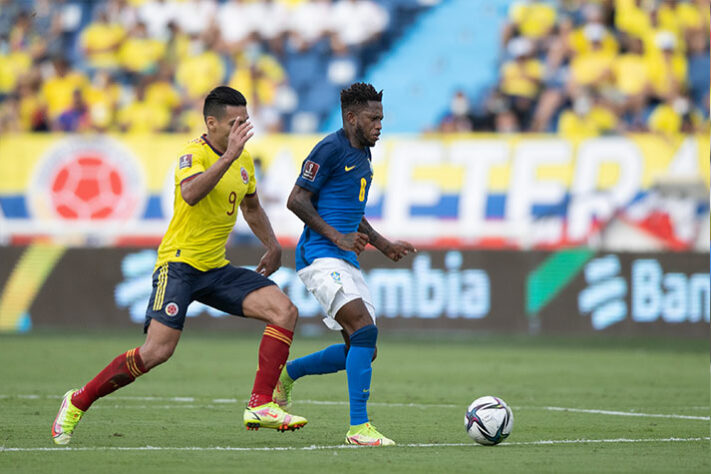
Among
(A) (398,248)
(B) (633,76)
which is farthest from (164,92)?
(A) (398,248)

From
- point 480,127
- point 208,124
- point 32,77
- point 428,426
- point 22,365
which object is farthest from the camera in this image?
Answer: point 32,77

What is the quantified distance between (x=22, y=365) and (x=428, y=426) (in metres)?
6.95

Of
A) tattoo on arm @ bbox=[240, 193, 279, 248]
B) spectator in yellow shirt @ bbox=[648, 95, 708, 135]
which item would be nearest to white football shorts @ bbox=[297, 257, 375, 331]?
tattoo on arm @ bbox=[240, 193, 279, 248]

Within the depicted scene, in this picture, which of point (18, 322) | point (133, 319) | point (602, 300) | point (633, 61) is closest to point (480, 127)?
point (633, 61)

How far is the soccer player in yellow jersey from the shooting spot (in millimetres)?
7715

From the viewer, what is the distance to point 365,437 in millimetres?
7707

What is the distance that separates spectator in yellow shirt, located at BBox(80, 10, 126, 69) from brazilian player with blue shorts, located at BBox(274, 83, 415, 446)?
16.8 meters

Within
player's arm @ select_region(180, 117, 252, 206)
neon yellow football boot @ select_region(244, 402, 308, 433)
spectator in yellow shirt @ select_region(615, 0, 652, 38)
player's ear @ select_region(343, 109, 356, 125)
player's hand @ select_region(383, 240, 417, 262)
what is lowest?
neon yellow football boot @ select_region(244, 402, 308, 433)

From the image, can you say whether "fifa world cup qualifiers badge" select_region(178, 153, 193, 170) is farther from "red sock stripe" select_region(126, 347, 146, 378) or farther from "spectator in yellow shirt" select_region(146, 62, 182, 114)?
"spectator in yellow shirt" select_region(146, 62, 182, 114)

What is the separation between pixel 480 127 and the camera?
2214 centimetres

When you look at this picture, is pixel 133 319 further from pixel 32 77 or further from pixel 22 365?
pixel 32 77

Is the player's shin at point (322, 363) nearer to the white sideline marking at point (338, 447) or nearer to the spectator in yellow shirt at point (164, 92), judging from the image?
the white sideline marking at point (338, 447)

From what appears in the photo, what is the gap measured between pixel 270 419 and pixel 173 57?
685 inches

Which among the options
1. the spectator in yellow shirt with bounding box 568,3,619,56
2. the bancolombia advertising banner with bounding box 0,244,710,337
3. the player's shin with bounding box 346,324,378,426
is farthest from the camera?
the spectator in yellow shirt with bounding box 568,3,619,56
